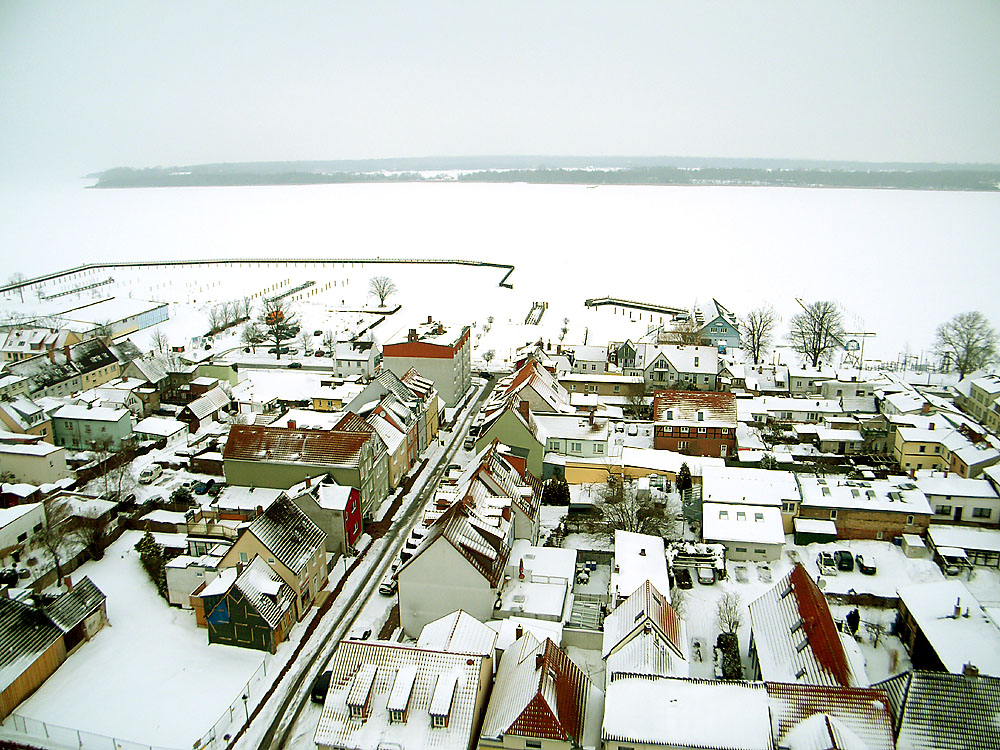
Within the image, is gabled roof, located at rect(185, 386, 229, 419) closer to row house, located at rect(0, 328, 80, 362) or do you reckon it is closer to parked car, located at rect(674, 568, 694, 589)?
row house, located at rect(0, 328, 80, 362)

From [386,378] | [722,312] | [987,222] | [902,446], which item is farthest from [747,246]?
[386,378]

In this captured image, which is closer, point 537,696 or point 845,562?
point 537,696

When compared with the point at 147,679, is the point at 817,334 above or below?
above

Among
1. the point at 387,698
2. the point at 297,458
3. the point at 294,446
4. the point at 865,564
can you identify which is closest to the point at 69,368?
the point at 294,446

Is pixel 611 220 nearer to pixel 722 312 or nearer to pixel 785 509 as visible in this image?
pixel 722 312

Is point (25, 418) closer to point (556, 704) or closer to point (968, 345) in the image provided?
point (556, 704)

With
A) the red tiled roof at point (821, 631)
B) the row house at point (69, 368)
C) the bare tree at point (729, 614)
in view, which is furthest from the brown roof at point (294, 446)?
the row house at point (69, 368)
